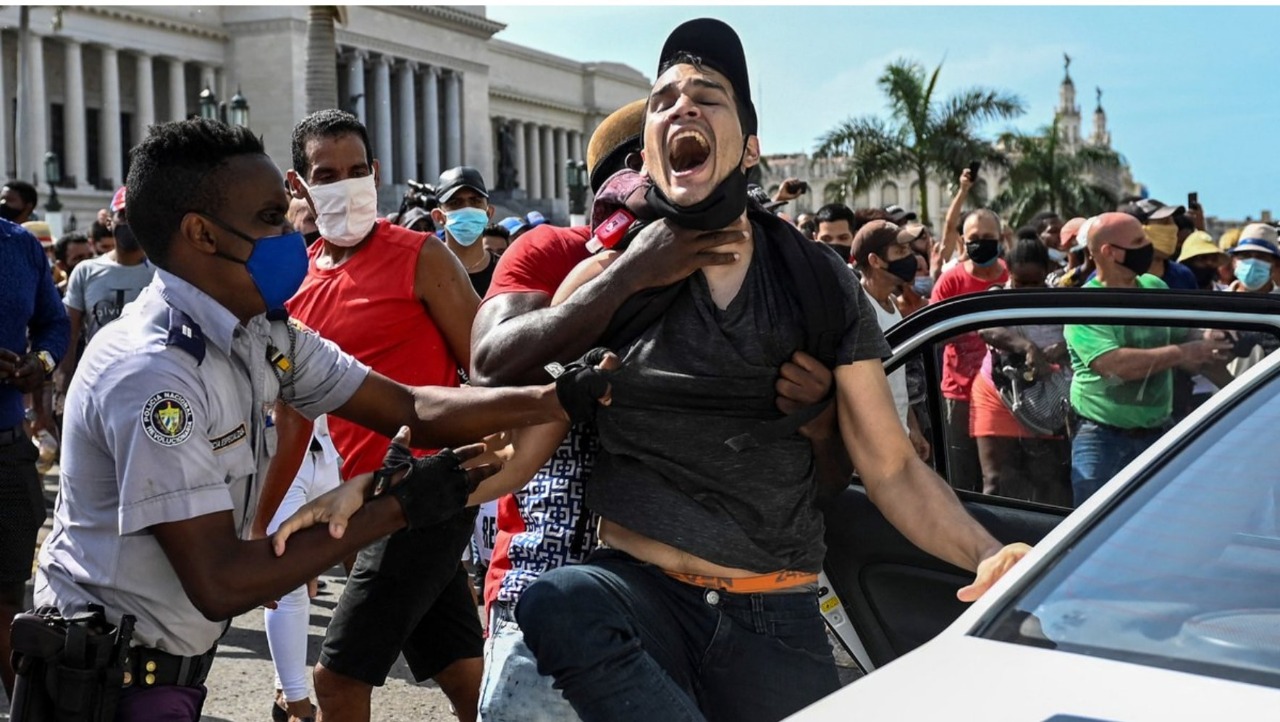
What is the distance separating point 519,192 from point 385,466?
3079 inches

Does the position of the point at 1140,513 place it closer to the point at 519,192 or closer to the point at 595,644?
the point at 595,644

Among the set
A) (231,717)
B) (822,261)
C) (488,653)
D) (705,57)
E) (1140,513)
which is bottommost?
(231,717)

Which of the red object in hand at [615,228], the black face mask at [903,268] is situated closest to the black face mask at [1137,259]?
the black face mask at [903,268]

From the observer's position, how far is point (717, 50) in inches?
119

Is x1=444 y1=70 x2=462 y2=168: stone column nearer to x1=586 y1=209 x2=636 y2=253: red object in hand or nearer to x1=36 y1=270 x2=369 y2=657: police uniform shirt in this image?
x1=586 y1=209 x2=636 y2=253: red object in hand

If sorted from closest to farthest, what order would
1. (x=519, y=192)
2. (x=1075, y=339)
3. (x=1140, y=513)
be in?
(x=1140, y=513) < (x=1075, y=339) < (x=519, y=192)

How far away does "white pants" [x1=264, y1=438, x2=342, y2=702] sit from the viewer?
202 inches

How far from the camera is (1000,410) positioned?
4.10 m

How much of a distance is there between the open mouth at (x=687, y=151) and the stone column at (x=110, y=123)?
→ 61689 millimetres

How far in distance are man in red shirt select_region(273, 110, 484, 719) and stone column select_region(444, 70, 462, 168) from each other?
249 feet

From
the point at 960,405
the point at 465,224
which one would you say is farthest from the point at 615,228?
the point at 465,224

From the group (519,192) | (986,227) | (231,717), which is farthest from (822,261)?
(519,192)

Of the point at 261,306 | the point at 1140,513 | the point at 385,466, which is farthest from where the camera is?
the point at 261,306

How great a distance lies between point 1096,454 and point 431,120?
76535 millimetres
